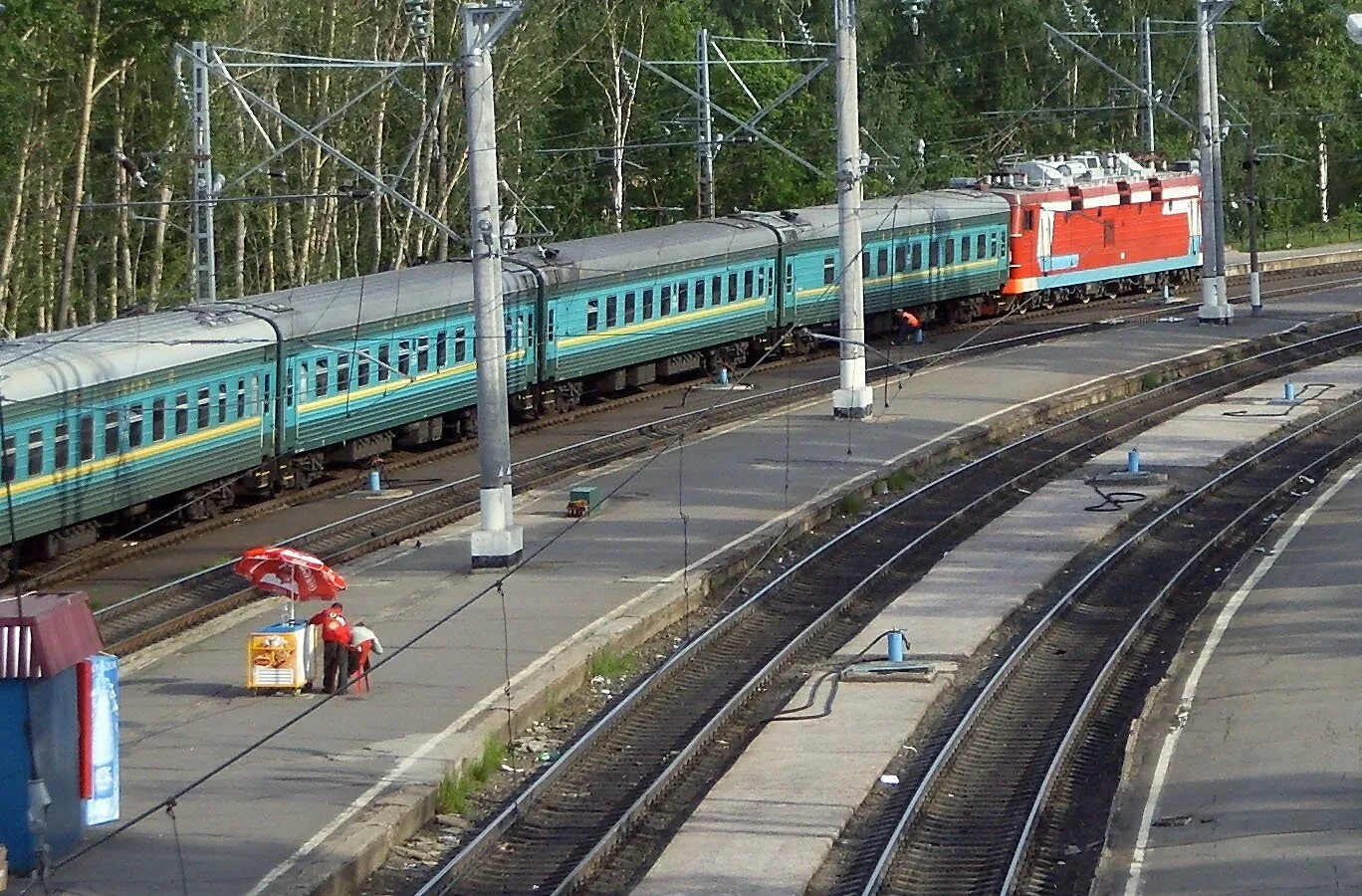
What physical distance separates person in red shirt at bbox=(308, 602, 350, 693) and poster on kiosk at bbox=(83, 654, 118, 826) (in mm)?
3722

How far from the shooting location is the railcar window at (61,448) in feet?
84.5

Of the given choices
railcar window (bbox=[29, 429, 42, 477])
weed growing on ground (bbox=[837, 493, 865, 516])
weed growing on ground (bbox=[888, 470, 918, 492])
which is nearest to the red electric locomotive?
weed growing on ground (bbox=[888, 470, 918, 492])

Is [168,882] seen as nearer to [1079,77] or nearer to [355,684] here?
[355,684]

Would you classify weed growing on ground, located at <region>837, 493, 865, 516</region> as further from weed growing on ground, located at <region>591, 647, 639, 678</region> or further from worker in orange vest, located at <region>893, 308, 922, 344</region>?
worker in orange vest, located at <region>893, 308, 922, 344</region>

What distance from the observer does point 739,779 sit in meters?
18.0

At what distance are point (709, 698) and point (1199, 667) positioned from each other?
4.77 m

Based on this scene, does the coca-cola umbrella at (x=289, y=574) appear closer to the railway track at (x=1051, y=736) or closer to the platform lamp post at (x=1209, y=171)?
the railway track at (x=1051, y=736)

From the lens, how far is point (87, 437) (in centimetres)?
2645

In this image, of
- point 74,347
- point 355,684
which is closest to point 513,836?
point 355,684

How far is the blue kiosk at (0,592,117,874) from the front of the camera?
15.1 metres

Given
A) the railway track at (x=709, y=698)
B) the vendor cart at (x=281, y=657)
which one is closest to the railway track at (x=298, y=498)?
the vendor cart at (x=281, y=657)

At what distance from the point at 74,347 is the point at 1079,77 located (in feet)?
193

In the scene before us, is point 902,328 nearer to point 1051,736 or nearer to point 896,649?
point 896,649

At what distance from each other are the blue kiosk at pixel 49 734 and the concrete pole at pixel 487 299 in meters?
9.75
